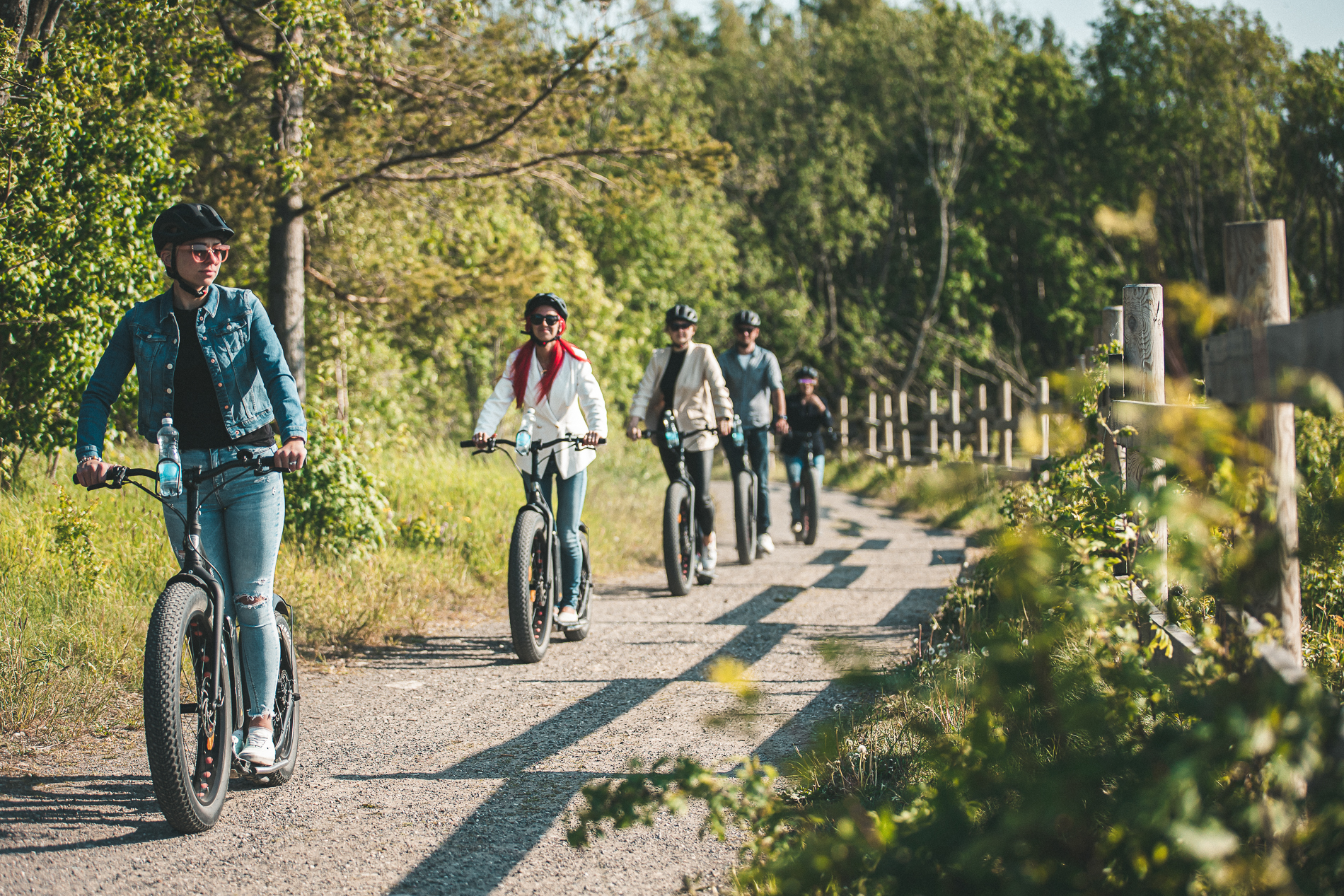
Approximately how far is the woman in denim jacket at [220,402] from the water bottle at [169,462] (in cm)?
10

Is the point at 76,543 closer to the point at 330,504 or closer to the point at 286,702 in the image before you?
the point at 330,504

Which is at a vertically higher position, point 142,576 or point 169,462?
point 169,462

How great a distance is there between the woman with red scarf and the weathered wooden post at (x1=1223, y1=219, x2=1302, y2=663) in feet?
13.3

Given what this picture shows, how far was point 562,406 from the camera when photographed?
6301 mm

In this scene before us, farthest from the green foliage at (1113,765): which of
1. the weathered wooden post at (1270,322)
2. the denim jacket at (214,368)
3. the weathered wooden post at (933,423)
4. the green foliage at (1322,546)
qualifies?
the weathered wooden post at (933,423)

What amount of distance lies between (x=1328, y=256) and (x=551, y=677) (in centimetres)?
3504

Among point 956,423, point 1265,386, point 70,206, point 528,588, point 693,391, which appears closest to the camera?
point 1265,386

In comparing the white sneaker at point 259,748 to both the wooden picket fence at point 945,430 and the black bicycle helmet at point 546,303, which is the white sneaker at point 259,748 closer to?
the black bicycle helmet at point 546,303

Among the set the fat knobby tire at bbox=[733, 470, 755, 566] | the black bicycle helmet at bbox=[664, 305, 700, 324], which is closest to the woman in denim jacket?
the black bicycle helmet at bbox=[664, 305, 700, 324]

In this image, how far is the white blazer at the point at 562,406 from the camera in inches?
245

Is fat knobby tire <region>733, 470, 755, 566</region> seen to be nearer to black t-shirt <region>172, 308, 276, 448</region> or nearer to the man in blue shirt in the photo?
the man in blue shirt

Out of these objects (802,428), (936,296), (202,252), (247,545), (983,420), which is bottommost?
(247,545)

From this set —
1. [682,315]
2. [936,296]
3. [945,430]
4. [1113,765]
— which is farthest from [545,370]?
[936,296]

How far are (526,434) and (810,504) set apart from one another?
5.30 metres
